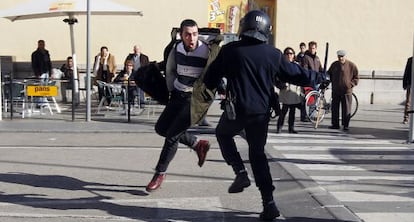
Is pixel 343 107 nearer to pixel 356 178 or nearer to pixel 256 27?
pixel 356 178

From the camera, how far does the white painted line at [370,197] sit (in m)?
7.05

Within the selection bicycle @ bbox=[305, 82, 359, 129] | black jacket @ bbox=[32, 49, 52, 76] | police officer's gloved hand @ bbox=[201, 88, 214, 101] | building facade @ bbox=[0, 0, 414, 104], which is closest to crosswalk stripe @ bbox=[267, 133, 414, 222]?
bicycle @ bbox=[305, 82, 359, 129]

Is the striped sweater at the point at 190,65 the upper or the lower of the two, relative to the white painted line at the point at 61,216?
upper

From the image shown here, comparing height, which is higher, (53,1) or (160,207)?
(53,1)

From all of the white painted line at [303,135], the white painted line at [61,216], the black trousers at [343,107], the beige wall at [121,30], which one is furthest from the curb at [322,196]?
the beige wall at [121,30]

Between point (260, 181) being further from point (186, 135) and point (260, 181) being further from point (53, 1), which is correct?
point (53, 1)

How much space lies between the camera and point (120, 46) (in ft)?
64.7

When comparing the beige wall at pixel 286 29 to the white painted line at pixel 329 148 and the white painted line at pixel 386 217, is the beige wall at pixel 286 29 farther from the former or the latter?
the white painted line at pixel 386 217

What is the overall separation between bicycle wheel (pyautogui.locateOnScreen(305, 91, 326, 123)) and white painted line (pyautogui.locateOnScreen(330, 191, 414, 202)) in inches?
262

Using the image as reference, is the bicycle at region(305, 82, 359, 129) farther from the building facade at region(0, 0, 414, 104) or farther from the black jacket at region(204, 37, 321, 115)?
the black jacket at region(204, 37, 321, 115)

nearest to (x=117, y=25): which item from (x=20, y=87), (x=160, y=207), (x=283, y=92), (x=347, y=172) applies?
(x=20, y=87)

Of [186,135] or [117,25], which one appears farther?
[117,25]

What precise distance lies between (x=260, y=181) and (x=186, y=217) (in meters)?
0.82

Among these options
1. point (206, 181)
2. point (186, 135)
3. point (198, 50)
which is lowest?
point (206, 181)
